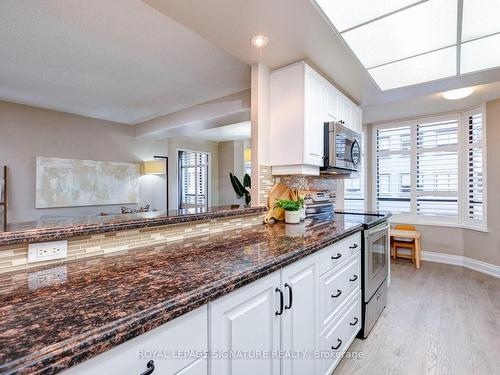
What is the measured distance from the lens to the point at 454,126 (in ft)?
13.6

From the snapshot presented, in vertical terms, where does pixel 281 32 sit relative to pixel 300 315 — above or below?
above

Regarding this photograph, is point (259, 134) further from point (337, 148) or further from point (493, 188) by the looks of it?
point (493, 188)

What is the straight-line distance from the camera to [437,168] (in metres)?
4.27

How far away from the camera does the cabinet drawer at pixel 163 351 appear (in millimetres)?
602

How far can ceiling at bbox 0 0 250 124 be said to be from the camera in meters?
1.90

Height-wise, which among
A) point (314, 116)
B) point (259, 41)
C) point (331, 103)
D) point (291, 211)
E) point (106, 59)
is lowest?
point (291, 211)

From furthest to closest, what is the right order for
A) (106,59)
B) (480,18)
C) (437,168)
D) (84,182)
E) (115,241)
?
(84,182)
(437,168)
(106,59)
(480,18)
(115,241)

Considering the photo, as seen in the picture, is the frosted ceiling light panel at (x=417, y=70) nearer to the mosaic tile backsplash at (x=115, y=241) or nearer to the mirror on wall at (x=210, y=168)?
the mosaic tile backsplash at (x=115, y=241)

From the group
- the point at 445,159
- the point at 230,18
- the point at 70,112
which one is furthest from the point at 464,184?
the point at 70,112

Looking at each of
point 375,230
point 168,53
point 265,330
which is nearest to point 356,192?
point 375,230

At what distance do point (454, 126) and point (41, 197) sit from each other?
656 cm

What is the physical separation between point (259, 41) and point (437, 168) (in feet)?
12.7

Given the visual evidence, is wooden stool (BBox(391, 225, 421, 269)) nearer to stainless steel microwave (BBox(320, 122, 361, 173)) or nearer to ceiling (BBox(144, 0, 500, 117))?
stainless steel microwave (BBox(320, 122, 361, 173))

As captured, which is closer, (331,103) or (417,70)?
(417,70)
